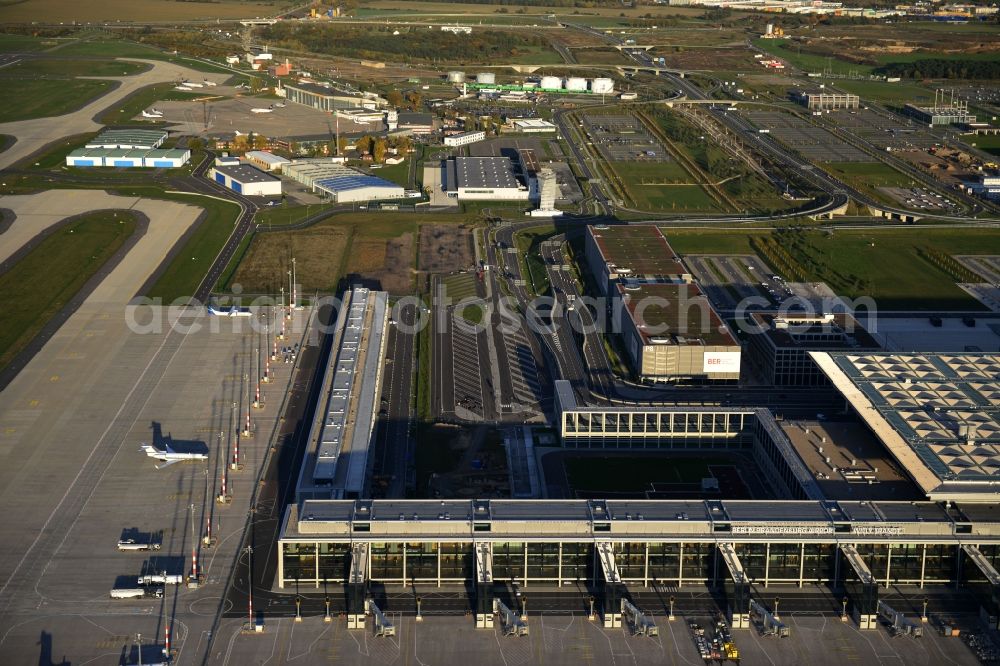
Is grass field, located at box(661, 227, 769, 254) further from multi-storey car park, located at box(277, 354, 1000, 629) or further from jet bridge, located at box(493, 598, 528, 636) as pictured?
jet bridge, located at box(493, 598, 528, 636)

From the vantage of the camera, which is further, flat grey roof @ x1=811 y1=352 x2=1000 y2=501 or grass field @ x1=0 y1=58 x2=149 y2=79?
grass field @ x1=0 y1=58 x2=149 y2=79

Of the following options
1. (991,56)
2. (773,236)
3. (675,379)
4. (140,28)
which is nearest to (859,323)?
(675,379)

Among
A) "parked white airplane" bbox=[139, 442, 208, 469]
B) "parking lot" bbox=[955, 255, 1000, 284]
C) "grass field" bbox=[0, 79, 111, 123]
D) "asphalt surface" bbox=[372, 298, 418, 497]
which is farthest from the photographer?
"grass field" bbox=[0, 79, 111, 123]

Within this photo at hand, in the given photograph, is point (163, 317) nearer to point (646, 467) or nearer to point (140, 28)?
point (646, 467)

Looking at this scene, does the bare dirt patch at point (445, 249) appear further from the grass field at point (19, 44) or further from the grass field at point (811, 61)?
the grass field at point (19, 44)

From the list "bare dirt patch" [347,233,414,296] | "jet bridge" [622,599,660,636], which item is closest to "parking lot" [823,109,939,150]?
"bare dirt patch" [347,233,414,296]

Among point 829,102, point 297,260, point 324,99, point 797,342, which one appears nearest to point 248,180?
point 297,260

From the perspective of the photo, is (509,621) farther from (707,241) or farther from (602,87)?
(602,87)
